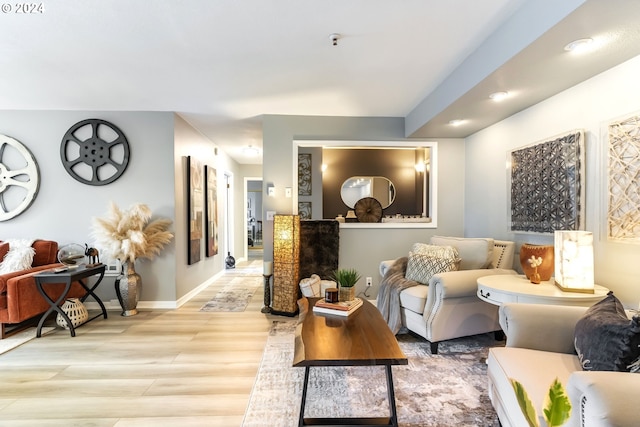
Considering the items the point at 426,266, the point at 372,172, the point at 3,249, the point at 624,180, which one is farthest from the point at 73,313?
the point at 624,180

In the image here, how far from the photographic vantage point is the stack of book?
2291 millimetres

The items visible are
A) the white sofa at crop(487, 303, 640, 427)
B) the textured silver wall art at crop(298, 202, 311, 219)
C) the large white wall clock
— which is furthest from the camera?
the textured silver wall art at crop(298, 202, 311, 219)

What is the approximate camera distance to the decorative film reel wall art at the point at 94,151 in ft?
13.1

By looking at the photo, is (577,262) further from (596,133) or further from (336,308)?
(336,308)

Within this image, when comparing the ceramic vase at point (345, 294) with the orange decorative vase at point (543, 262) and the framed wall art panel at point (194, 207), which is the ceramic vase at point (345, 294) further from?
the framed wall art panel at point (194, 207)

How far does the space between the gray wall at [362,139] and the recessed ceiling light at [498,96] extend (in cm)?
153

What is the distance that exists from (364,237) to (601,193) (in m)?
2.51

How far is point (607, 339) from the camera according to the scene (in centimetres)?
132

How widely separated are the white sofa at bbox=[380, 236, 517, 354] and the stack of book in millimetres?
803

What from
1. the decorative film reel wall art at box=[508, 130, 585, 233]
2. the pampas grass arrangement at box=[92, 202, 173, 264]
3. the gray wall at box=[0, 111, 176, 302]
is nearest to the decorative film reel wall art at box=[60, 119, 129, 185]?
the gray wall at box=[0, 111, 176, 302]

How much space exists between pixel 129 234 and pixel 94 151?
125 cm

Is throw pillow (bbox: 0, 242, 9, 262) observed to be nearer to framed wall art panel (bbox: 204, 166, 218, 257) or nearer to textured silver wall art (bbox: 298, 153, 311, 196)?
framed wall art panel (bbox: 204, 166, 218, 257)

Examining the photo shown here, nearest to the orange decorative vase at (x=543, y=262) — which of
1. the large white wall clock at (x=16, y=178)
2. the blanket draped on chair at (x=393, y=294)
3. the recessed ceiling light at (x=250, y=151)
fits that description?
the blanket draped on chair at (x=393, y=294)

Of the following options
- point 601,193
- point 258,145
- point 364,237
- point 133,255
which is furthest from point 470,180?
point 133,255
